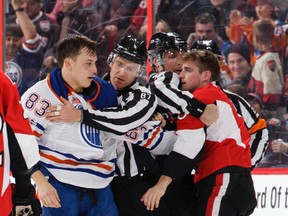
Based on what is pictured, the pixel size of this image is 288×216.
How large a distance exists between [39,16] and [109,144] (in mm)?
2771

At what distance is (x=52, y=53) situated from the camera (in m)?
5.69

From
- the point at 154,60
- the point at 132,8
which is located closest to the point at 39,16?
the point at 132,8

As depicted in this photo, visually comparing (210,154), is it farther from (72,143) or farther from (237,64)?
(237,64)

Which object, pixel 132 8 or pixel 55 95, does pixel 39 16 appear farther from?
pixel 55 95

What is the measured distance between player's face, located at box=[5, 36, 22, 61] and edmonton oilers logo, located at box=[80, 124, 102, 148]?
2709 mm

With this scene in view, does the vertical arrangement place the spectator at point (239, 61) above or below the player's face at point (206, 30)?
below

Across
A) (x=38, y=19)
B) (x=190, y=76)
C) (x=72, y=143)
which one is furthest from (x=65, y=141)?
(x=38, y=19)

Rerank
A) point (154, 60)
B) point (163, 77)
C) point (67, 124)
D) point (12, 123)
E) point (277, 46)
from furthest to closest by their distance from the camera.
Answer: point (277, 46) → point (154, 60) → point (163, 77) → point (67, 124) → point (12, 123)

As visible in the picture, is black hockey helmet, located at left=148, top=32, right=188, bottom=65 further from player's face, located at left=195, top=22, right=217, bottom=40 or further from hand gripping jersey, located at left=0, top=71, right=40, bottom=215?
player's face, located at left=195, top=22, right=217, bottom=40

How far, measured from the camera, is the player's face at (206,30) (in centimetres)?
546

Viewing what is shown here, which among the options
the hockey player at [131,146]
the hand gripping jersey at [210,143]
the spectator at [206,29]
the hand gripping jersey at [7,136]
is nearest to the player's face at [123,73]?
the hockey player at [131,146]

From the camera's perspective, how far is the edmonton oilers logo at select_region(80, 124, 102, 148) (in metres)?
3.01

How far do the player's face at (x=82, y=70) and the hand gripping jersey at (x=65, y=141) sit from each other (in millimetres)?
33

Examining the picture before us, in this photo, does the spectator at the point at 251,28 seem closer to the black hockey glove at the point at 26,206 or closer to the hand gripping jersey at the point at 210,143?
the hand gripping jersey at the point at 210,143
